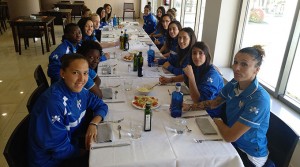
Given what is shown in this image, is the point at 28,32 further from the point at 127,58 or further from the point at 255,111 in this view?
the point at 255,111

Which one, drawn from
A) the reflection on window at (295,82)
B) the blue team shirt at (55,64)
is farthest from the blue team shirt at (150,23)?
the reflection on window at (295,82)

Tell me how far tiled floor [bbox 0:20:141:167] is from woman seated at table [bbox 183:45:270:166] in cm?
193

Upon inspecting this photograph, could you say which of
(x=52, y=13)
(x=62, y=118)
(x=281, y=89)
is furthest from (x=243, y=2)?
(x=52, y=13)

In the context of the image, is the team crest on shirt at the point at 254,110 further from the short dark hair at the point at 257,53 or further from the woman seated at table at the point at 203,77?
the woman seated at table at the point at 203,77

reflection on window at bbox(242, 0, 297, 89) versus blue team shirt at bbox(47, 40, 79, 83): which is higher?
reflection on window at bbox(242, 0, 297, 89)

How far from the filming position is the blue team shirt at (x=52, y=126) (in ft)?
4.27

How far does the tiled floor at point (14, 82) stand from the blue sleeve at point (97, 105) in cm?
109

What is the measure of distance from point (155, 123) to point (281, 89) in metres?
1.57

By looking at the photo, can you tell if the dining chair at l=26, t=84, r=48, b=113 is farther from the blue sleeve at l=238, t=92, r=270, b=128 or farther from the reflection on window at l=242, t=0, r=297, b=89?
the reflection on window at l=242, t=0, r=297, b=89

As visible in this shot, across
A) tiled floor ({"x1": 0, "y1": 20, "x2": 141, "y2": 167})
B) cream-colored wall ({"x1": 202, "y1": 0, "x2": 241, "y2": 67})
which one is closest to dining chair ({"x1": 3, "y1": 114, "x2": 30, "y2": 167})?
tiled floor ({"x1": 0, "y1": 20, "x2": 141, "y2": 167})

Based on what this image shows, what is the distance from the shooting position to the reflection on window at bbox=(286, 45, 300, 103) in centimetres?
235

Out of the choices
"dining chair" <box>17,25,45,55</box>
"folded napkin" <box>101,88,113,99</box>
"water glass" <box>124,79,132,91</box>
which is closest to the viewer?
"folded napkin" <box>101,88,113,99</box>

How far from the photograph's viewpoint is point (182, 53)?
278cm

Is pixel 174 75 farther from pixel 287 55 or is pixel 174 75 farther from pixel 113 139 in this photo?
pixel 113 139
